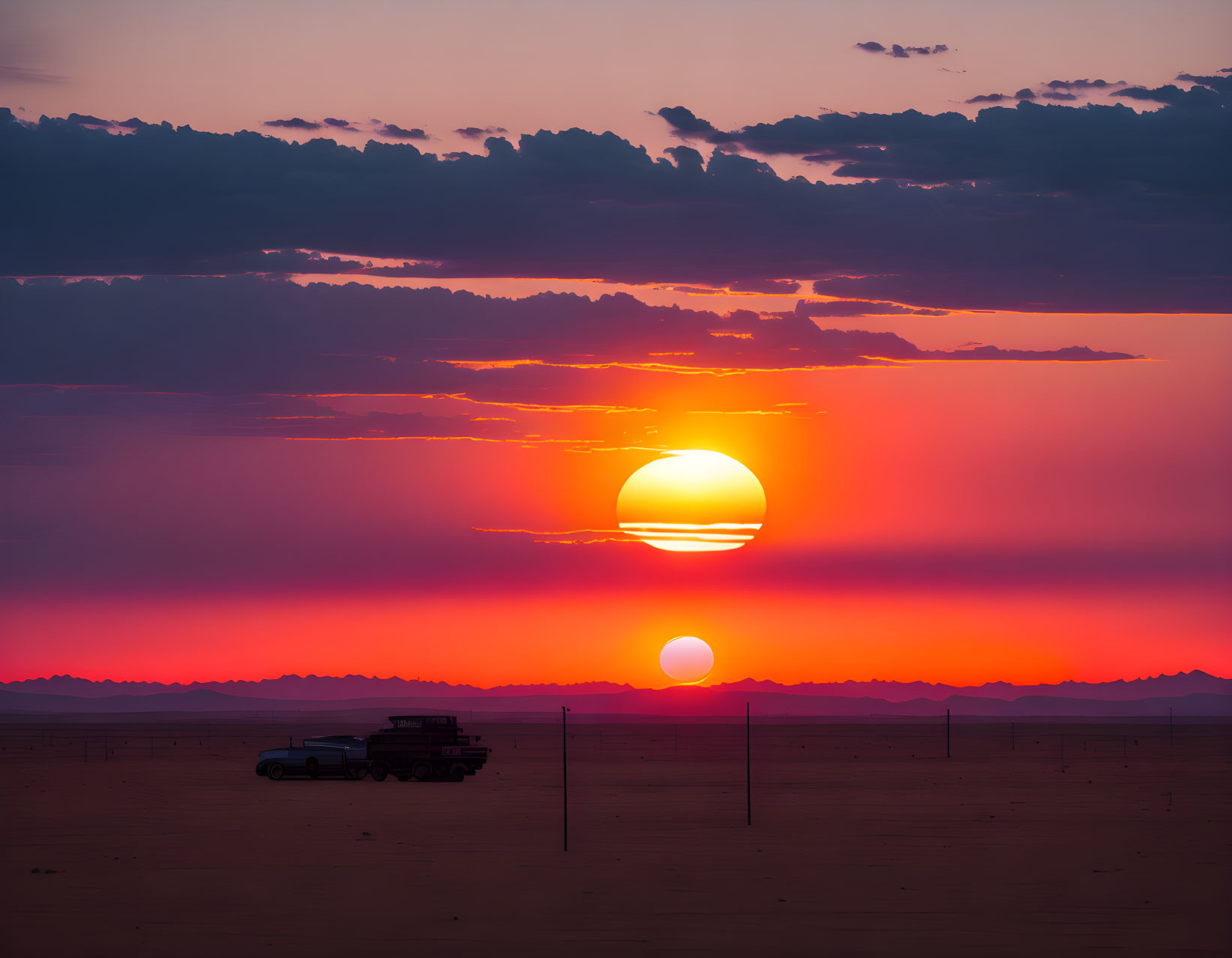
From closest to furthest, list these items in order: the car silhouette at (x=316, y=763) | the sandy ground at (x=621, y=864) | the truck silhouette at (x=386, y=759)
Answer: the sandy ground at (x=621, y=864)
the truck silhouette at (x=386, y=759)
the car silhouette at (x=316, y=763)

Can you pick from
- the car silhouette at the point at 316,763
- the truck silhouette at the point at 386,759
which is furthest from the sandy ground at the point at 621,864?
the truck silhouette at the point at 386,759

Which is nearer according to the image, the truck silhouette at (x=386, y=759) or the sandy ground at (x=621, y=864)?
the sandy ground at (x=621, y=864)

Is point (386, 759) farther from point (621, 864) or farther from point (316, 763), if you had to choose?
point (621, 864)

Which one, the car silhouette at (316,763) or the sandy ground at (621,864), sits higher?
the car silhouette at (316,763)

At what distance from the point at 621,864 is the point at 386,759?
2779 centimetres

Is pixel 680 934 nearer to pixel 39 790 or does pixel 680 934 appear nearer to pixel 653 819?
pixel 653 819

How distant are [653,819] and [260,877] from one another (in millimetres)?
15235

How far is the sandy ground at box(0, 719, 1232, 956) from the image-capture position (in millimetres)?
26250

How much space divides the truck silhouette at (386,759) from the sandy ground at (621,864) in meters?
1.20

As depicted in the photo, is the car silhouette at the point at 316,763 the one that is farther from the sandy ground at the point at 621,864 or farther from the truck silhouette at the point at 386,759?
the sandy ground at the point at 621,864

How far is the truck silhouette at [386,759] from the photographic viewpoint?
60.1 m

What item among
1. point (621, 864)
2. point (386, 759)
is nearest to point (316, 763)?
point (386, 759)

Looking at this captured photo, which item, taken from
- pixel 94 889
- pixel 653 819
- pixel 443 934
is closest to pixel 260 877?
pixel 94 889

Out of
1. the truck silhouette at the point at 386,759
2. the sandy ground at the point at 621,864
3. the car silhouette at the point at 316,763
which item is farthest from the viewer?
the car silhouette at the point at 316,763
